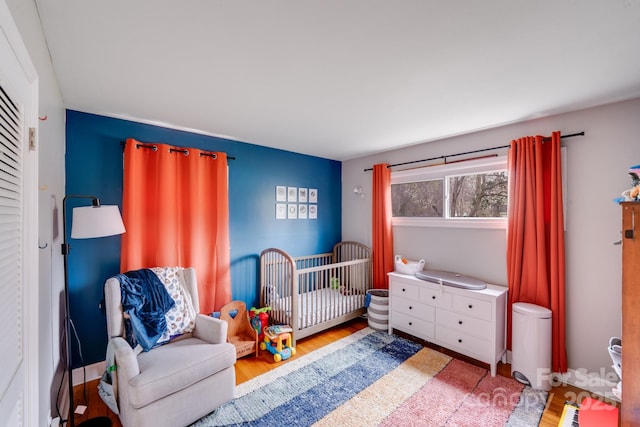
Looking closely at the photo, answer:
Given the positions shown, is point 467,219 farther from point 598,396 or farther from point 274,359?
point 274,359

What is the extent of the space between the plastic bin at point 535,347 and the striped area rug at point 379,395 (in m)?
0.11

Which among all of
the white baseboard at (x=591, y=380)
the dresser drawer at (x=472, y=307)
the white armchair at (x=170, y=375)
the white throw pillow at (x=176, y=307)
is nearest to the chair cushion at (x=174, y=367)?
Result: the white armchair at (x=170, y=375)

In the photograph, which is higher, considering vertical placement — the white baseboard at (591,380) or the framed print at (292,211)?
the framed print at (292,211)

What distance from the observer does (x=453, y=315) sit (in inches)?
106

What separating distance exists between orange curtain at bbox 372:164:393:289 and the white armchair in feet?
7.54

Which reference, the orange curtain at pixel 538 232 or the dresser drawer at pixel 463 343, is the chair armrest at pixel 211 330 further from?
the orange curtain at pixel 538 232

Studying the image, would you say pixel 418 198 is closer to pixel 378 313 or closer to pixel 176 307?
pixel 378 313

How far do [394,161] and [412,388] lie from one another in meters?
2.70

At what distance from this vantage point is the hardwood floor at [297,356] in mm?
1948

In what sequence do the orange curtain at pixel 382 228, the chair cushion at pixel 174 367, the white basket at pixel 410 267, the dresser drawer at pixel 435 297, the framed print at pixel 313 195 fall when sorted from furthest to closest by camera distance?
the framed print at pixel 313 195 → the orange curtain at pixel 382 228 → the white basket at pixel 410 267 → the dresser drawer at pixel 435 297 → the chair cushion at pixel 174 367

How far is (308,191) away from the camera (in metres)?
4.00

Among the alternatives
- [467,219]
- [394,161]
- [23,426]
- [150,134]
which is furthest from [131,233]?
[467,219]

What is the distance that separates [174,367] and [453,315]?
2536 millimetres

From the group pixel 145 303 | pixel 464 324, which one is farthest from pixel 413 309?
pixel 145 303
